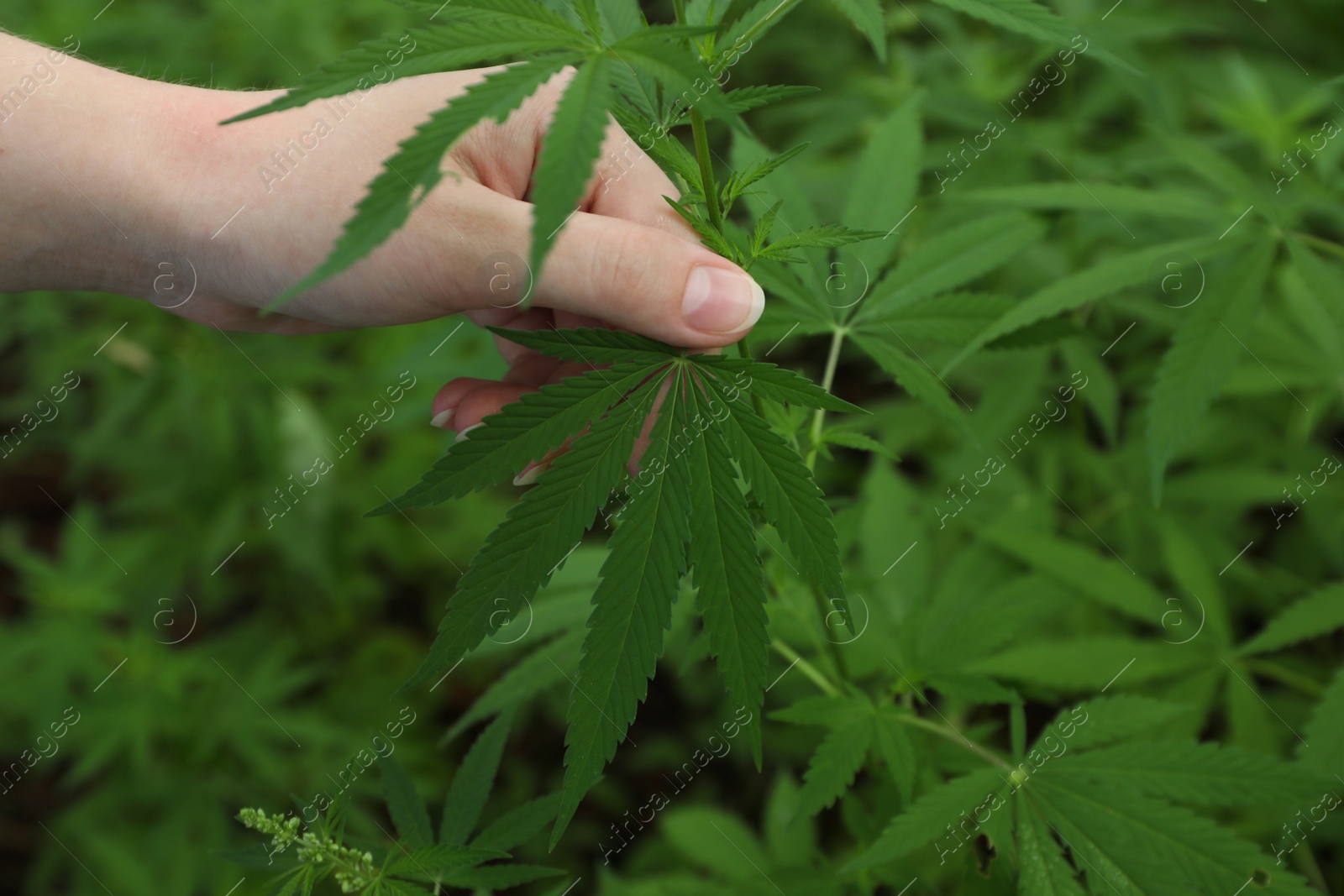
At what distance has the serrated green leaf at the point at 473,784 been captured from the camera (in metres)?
1.71

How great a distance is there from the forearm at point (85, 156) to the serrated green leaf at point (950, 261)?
1.52 meters

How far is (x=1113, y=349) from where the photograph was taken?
Answer: 3686 mm

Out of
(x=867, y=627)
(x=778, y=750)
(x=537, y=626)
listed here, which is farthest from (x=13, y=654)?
(x=867, y=627)

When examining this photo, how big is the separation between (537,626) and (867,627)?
0.81 m

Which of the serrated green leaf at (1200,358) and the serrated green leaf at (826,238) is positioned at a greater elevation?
the serrated green leaf at (826,238)

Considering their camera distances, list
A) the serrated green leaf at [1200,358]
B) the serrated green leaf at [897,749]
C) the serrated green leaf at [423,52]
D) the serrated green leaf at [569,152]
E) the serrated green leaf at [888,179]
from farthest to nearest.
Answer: the serrated green leaf at [888,179] < the serrated green leaf at [1200,358] < the serrated green leaf at [897,749] < the serrated green leaf at [423,52] < the serrated green leaf at [569,152]

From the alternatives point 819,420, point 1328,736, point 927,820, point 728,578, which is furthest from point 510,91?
point 1328,736

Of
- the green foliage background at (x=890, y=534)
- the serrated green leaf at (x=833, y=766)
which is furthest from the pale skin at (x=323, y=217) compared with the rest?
the serrated green leaf at (x=833, y=766)

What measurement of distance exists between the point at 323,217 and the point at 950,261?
1.32 metres

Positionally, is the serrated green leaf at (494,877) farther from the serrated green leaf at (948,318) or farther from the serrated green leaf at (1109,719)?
the serrated green leaf at (948,318)

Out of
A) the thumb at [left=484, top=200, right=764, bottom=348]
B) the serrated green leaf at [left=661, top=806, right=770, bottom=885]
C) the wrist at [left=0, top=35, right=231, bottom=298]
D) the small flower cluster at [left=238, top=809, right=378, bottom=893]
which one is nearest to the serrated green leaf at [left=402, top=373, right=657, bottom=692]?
the thumb at [left=484, top=200, right=764, bottom=348]

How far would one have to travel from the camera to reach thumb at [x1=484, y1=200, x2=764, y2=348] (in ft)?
4.75

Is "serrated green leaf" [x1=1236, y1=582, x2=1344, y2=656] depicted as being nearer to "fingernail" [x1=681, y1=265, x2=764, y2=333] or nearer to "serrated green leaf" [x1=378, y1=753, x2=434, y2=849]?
"fingernail" [x1=681, y1=265, x2=764, y2=333]

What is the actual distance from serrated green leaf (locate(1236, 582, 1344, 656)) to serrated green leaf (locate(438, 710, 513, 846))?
187cm
